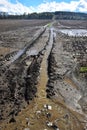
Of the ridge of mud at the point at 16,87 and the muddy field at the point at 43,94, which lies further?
the ridge of mud at the point at 16,87

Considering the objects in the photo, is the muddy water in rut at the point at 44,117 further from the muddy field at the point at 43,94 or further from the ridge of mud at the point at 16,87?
the ridge of mud at the point at 16,87

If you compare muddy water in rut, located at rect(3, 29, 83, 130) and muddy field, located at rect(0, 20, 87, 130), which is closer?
muddy water in rut, located at rect(3, 29, 83, 130)

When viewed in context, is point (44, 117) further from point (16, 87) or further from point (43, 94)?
point (16, 87)

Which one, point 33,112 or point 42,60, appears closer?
point 33,112

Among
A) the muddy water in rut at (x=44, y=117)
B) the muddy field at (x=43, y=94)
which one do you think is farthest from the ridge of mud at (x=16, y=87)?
the muddy water in rut at (x=44, y=117)

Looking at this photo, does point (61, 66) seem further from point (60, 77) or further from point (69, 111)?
point (69, 111)

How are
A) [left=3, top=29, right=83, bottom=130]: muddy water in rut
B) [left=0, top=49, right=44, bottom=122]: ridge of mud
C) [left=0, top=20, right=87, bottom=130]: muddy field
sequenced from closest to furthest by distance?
[left=3, top=29, right=83, bottom=130]: muddy water in rut
[left=0, top=20, right=87, bottom=130]: muddy field
[left=0, top=49, right=44, bottom=122]: ridge of mud

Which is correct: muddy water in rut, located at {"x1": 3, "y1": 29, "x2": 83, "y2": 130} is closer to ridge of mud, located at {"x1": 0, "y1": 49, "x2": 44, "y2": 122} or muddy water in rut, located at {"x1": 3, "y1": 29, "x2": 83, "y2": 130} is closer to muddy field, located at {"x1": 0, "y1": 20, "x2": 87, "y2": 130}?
Answer: muddy field, located at {"x1": 0, "y1": 20, "x2": 87, "y2": 130}

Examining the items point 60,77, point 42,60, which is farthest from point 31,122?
point 42,60

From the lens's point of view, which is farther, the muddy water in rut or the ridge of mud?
the ridge of mud

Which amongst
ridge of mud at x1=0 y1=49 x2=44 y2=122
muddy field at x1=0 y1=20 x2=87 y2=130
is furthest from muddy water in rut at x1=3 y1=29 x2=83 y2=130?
ridge of mud at x1=0 y1=49 x2=44 y2=122

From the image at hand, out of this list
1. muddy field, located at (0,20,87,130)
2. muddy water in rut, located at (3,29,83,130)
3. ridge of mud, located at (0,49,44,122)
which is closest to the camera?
muddy water in rut, located at (3,29,83,130)
